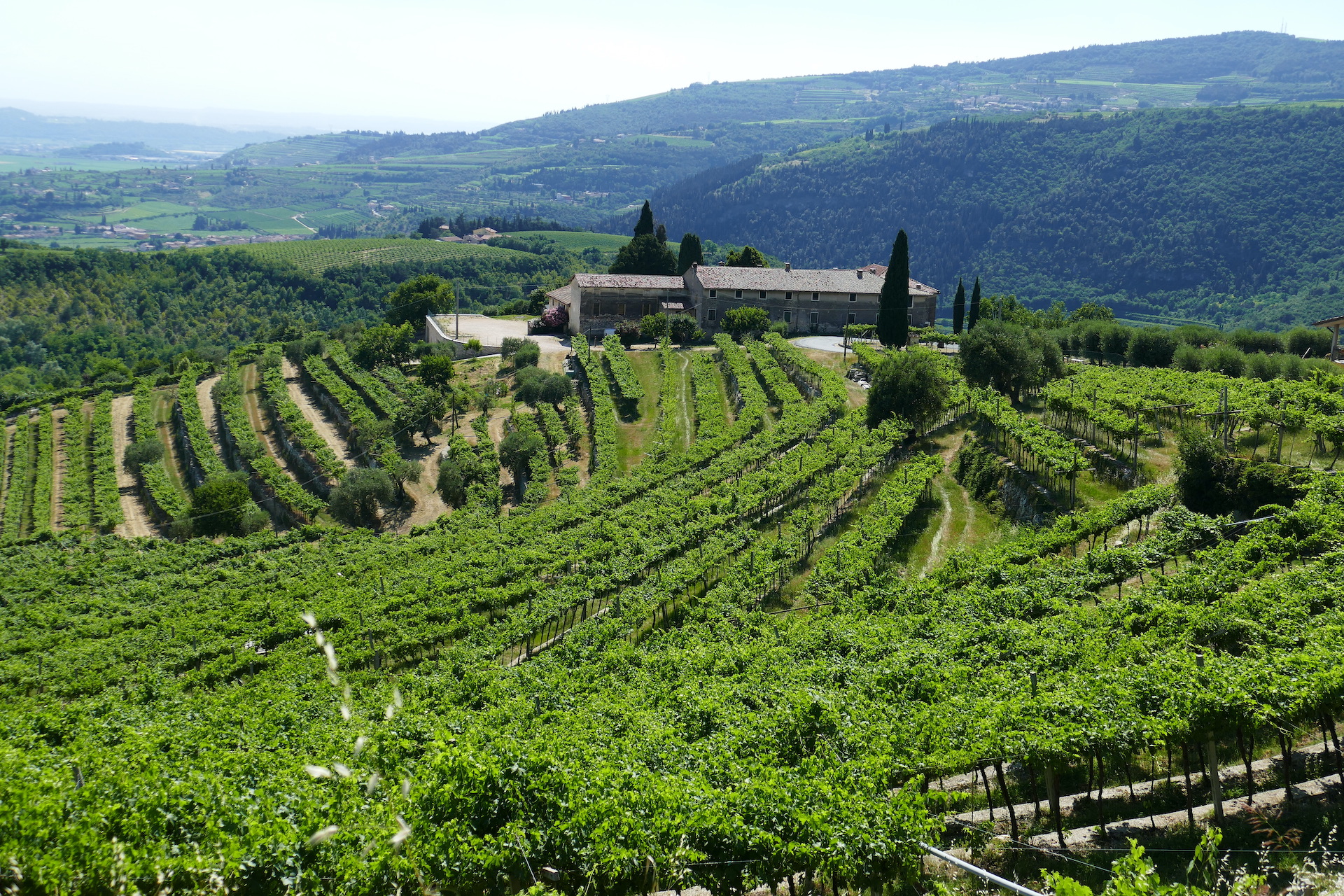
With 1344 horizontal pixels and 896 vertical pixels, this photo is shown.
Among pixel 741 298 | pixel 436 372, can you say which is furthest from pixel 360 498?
pixel 741 298

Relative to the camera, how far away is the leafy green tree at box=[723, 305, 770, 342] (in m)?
82.2

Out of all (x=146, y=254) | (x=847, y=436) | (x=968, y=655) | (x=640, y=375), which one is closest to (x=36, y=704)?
(x=968, y=655)

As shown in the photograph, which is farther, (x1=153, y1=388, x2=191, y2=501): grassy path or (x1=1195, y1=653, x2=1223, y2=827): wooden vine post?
(x1=153, y1=388, x2=191, y2=501): grassy path

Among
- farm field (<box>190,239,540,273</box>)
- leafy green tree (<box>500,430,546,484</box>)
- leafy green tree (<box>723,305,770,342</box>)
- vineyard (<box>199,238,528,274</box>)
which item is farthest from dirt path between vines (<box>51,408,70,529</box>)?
farm field (<box>190,239,540,273</box>)

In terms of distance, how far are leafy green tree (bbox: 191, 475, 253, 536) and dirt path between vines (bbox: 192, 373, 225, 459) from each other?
13.5m

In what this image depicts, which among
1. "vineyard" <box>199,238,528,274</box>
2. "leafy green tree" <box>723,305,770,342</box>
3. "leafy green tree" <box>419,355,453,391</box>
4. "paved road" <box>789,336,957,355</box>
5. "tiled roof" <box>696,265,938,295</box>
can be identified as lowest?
"leafy green tree" <box>419,355,453,391</box>

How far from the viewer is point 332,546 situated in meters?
50.3

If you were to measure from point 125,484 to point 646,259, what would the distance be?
189 ft

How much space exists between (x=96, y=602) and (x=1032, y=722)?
42.3 metres

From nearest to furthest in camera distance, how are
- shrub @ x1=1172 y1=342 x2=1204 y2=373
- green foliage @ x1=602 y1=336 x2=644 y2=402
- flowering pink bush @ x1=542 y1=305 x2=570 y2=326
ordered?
shrub @ x1=1172 y1=342 x2=1204 y2=373 < green foliage @ x1=602 y1=336 x2=644 y2=402 < flowering pink bush @ x1=542 y1=305 x2=570 y2=326

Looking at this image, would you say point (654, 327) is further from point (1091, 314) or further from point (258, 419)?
point (1091, 314)

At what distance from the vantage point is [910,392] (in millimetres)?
49375

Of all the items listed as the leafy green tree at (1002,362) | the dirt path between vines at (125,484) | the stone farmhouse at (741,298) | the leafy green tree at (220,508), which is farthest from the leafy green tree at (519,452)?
the stone farmhouse at (741,298)

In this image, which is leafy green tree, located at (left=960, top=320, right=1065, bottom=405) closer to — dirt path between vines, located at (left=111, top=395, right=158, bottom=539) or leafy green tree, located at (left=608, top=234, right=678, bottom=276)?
leafy green tree, located at (left=608, top=234, right=678, bottom=276)
